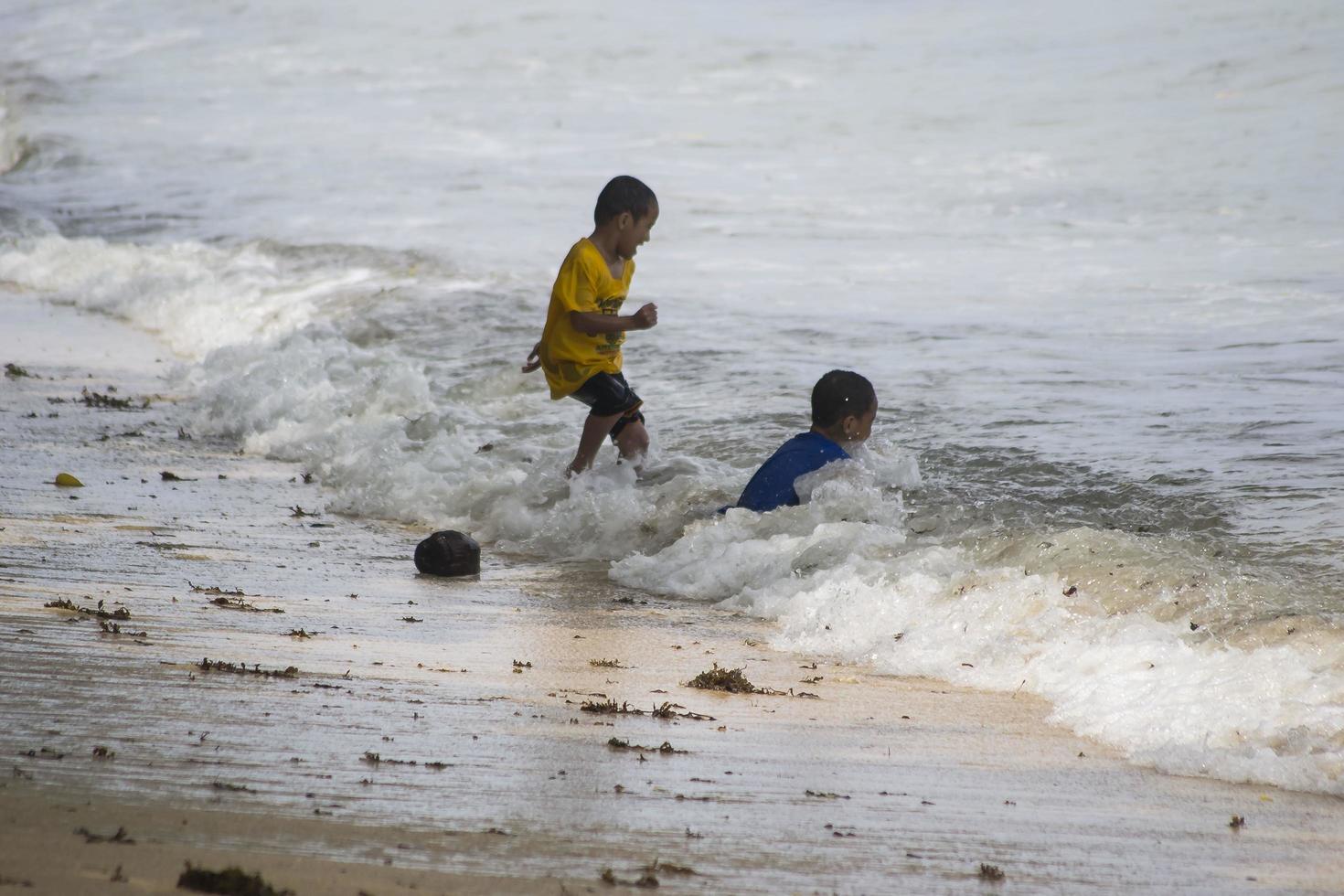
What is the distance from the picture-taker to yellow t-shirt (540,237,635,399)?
736 centimetres

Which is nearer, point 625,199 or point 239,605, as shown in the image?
point 239,605

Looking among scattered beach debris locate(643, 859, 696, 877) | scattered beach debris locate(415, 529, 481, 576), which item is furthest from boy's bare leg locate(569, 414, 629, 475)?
scattered beach debris locate(643, 859, 696, 877)

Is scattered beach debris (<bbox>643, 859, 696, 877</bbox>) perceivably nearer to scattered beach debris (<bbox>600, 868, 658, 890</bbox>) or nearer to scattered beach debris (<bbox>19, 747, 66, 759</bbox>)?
scattered beach debris (<bbox>600, 868, 658, 890</bbox>)

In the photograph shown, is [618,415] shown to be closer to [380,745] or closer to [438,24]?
[380,745]

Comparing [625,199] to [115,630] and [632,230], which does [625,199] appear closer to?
[632,230]

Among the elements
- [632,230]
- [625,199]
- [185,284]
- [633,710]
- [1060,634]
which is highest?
[625,199]

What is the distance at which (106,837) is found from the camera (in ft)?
9.11

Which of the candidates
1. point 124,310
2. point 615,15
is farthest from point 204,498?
point 615,15

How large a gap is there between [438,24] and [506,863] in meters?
44.9

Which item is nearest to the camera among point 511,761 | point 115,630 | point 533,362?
point 511,761

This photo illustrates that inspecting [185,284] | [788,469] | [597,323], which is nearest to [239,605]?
[597,323]

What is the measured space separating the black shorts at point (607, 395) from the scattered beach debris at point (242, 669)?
11.3 feet

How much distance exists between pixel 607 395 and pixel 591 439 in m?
0.34

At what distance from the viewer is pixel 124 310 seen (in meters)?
15.7
